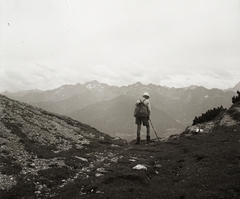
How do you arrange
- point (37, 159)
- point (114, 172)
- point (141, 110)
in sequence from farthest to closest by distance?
point (141, 110) → point (37, 159) → point (114, 172)

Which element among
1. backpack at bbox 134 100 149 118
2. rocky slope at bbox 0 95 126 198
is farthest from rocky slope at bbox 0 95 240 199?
backpack at bbox 134 100 149 118

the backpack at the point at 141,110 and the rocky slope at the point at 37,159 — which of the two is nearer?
the rocky slope at the point at 37,159

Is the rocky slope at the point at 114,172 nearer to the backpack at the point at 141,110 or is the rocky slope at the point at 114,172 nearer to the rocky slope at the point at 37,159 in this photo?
the rocky slope at the point at 37,159

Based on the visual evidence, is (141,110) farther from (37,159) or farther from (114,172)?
(37,159)

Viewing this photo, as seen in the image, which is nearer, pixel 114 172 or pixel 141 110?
pixel 114 172

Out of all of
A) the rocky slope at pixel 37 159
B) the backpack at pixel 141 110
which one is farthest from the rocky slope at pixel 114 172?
the backpack at pixel 141 110

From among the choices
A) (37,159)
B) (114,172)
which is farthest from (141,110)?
(37,159)

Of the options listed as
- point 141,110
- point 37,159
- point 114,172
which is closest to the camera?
point 114,172

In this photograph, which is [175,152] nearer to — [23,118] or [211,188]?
[211,188]

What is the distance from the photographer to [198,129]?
30156 millimetres

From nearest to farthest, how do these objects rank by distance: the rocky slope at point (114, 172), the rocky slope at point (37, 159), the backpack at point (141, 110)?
the rocky slope at point (114, 172) → the rocky slope at point (37, 159) → the backpack at point (141, 110)

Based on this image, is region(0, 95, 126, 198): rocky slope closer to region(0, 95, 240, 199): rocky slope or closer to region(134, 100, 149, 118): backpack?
region(0, 95, 240, 199): rocky slope

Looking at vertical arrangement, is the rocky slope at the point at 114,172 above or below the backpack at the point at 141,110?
below

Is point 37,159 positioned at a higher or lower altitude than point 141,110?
lower
